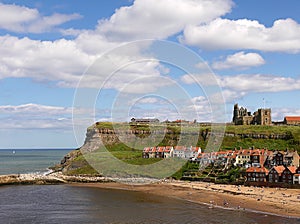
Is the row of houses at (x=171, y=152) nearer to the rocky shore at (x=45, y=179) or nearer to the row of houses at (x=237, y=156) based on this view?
the row of houses at (x=237, y=156)

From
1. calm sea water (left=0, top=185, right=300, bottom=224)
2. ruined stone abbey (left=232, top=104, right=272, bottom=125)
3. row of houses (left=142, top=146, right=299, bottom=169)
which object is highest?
ruined stone abbey (left=232, top=104, right=272, bottom=125)

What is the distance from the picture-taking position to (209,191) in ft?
262

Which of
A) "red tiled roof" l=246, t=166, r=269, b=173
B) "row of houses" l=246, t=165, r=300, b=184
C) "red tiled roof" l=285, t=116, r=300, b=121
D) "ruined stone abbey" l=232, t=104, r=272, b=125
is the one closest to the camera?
"row of houses" l=246, t=165, r=300, b=184

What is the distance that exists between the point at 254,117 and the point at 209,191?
8214 cm

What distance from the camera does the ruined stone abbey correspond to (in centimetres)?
15088

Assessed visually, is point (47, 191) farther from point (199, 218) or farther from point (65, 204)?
point (199, 218)

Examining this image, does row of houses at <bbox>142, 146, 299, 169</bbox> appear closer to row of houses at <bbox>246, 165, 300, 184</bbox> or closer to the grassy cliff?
the grassy cliff

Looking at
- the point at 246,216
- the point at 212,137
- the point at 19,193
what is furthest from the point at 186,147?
the point at 246,216

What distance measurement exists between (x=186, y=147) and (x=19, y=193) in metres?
58.1

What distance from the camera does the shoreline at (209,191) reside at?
6367 centimetres

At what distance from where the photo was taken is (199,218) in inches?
2190

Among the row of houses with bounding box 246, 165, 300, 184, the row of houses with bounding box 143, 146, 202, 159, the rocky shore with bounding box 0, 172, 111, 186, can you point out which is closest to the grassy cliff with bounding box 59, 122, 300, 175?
the row of houses with bounding box 143, 146, 202, 159

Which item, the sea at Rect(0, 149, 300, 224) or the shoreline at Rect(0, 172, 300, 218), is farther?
the shoreline at Rect(0, 172, 300, 218)

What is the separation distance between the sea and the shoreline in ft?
10.3
